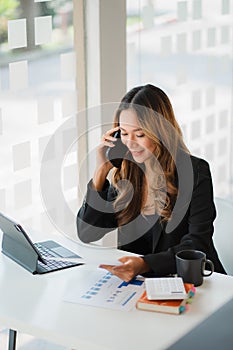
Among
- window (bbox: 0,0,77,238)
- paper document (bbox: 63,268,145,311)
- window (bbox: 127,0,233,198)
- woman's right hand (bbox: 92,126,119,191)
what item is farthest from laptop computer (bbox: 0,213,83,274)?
window (bbox: 127,0,233,198)

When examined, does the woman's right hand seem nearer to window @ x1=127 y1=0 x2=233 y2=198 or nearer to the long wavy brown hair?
the long wavy brown hair

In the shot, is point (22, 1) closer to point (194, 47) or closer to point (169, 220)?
point (194, 47)

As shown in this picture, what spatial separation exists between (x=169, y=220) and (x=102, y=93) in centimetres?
112

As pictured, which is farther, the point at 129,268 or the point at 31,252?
the point at 31,252

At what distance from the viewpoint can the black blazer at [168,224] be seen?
2.33 metres

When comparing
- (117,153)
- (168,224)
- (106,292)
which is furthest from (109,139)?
(106,292)

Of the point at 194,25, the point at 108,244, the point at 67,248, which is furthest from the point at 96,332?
the point at 194,25

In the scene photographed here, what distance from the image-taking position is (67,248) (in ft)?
8.09

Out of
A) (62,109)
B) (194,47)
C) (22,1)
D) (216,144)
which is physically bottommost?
(216,144)

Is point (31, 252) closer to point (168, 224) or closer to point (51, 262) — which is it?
point (51, 262)

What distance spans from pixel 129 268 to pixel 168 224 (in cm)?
35

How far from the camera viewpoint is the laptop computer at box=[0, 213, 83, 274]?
2.27 meters

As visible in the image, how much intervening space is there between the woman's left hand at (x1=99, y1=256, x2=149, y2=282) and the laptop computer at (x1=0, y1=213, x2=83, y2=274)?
176 millimetres

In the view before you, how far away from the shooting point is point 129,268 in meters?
2.19
